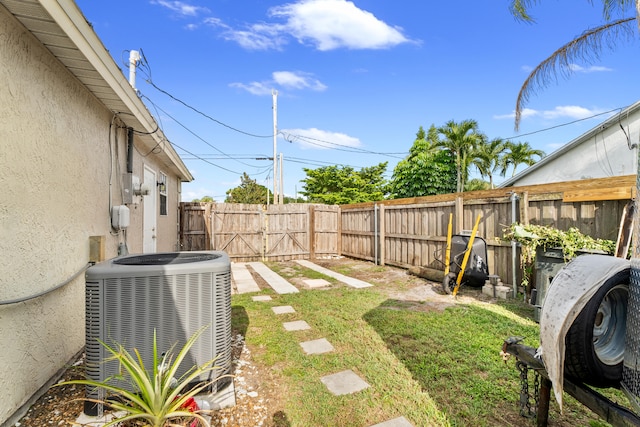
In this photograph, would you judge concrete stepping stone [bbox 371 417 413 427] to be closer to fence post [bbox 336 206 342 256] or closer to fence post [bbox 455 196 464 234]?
fence post [bbox 455 196 464 234]

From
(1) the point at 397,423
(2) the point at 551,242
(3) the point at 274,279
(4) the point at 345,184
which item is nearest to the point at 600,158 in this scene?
(2) the point at 551,242

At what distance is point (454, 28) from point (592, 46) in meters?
3.45

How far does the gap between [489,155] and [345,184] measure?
426 inches

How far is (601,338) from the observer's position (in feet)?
4.04

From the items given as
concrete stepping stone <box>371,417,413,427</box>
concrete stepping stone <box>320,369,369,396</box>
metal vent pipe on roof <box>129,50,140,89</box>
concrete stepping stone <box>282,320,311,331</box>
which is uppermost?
metal vent pipe on roof <box>129,50,140,89</box>

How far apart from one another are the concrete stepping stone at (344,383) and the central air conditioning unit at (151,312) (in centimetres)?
83

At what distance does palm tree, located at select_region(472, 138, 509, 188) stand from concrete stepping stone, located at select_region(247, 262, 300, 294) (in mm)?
15617

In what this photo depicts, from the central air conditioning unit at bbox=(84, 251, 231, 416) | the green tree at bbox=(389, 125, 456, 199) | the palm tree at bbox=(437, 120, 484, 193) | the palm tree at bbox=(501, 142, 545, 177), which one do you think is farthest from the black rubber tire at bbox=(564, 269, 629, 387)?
the palm tree at bbox=(501, 142, 545, 177)

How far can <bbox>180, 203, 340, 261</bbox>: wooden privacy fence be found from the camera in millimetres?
8531

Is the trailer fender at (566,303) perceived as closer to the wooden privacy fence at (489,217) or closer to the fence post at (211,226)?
the wooden privacy fence at (489,217)

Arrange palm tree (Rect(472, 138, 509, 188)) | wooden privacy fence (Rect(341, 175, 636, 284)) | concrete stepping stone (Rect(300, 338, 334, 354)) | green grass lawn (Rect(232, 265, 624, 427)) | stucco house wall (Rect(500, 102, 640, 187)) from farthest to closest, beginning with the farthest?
palm tree (Rect(472, 138, 509, 188)), stucco house wall (Rect(500, 102, 640, 187)), wooden privacy fence (Rect(341, 175, 636, 284)), concrete stepping stone (Rect(300, 338, 334, 354)), green grass lawn (Rect(232, 265, 624, 427))

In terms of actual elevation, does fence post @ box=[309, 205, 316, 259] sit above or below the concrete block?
above

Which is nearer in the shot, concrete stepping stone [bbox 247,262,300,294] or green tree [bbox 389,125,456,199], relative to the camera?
concrete stepping stone [bbox 247,262,300,294]

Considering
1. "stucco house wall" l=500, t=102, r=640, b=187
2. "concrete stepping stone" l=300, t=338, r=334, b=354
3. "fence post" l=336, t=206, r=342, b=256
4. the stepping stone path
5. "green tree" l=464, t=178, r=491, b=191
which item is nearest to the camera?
the stepping stone path
